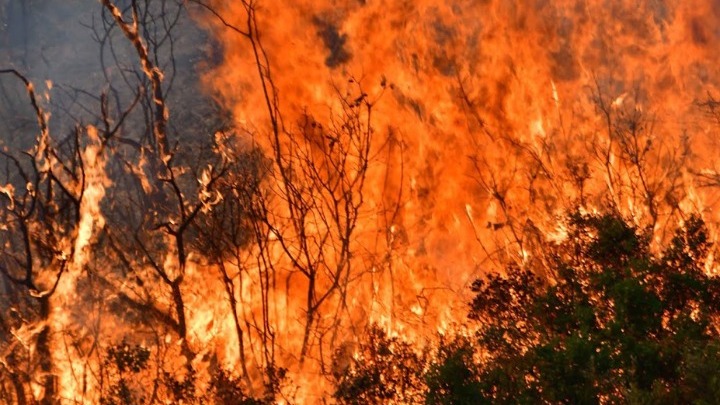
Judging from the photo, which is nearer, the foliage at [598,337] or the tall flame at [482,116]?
the foliage at [598,337]

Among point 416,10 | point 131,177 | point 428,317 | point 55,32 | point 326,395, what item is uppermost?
point 55,32

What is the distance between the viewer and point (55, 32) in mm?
16453

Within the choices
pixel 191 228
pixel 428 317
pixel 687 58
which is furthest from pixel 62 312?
pixel 687 58

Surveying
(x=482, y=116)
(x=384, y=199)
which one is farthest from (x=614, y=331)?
(x=384, y=199)

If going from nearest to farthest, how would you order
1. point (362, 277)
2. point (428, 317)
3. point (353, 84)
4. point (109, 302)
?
1. point (428, 317)
2. point (362, 277)
3. point (353, 84)
4. point (109, 302)

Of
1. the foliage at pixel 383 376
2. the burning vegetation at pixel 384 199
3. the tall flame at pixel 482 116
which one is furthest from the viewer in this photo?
the tall flame at pixel 482 116

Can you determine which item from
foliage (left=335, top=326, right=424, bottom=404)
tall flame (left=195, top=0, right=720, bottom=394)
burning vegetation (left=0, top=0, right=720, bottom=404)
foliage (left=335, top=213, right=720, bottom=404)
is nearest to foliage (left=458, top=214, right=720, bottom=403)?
foliage (left=335, top=213, right=720, bottom=404)

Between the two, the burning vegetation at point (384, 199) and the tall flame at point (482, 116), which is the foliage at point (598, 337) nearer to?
the burning vegetation at point (384, 199)

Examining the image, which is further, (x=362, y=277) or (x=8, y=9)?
(x=8, y=9)

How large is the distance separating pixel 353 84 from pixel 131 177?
550 centimetres

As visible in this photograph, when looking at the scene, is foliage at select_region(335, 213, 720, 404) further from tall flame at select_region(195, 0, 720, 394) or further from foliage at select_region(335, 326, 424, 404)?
tall flame at select_region(195, 0, 720, 394)

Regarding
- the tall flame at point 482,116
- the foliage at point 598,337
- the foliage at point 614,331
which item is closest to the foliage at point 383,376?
the foliage at point 598,337

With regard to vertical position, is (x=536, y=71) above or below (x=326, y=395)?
above

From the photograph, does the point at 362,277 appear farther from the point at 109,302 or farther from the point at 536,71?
the point at 109,302
